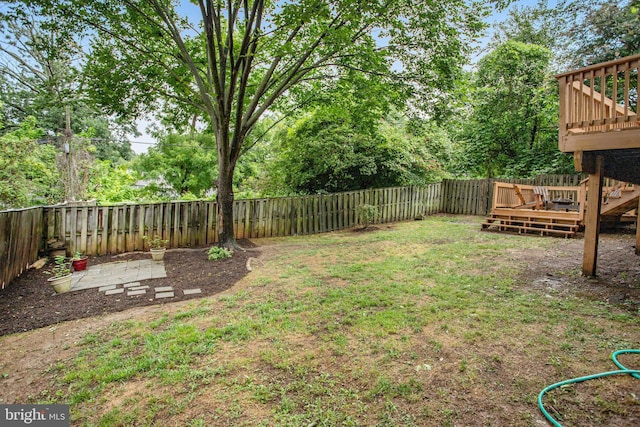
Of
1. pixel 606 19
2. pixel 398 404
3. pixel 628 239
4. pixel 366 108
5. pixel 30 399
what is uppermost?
pixel 606 19

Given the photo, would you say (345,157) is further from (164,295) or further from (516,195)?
(164,295)

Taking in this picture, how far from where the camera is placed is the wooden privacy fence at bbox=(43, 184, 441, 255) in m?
6.29

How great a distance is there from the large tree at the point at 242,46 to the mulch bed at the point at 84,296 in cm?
135

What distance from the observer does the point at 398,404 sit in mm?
2115

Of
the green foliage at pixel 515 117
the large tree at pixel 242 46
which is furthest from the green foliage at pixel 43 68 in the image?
the green foliage at pixel 515 117

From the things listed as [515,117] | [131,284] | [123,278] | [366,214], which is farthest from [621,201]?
[123,278]

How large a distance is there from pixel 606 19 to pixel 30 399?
1471cm

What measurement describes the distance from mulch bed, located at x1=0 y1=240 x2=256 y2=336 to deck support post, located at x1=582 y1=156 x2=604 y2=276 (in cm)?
522

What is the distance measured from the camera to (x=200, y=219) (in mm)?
7672

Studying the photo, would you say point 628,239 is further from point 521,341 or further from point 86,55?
point 86,55

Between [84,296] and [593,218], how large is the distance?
710 cm

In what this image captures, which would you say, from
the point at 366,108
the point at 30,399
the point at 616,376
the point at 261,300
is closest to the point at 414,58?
the point at 366,108

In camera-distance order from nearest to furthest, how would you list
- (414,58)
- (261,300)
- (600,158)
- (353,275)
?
1. (261,300)
2. (600,158)
3. (353,275)
4. (414,58)

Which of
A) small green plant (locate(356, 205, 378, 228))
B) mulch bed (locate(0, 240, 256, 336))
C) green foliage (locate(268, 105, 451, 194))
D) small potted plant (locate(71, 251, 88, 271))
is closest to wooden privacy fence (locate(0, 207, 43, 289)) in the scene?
mulch bed (locate(0, 240, 256, 336))
